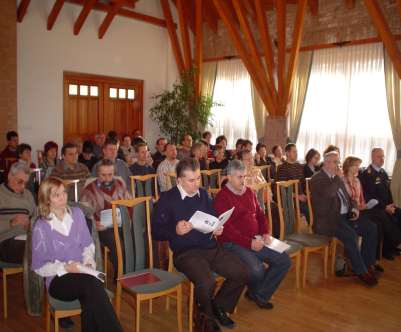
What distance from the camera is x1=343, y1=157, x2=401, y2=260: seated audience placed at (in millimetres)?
4609

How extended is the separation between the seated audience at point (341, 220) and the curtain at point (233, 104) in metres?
6.00

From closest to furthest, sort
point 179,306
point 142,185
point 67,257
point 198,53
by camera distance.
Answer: point 67,257, point 179,306, point 142,185, point 198,53

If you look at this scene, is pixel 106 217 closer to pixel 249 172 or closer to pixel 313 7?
pixel 249 172

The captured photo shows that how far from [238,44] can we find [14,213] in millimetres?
6455

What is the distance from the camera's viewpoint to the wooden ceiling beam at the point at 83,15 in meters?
8.63

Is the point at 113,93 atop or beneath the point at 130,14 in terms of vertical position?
beneath

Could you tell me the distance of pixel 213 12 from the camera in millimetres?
10727

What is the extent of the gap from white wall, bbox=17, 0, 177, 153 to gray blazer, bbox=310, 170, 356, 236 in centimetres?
654

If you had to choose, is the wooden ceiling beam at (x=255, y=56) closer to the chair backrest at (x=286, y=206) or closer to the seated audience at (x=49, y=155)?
the seated audience at (x=49, y=155)

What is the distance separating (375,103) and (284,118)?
185cm

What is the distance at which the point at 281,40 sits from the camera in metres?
8.12

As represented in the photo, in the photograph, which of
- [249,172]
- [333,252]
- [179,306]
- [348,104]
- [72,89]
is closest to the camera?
[179,306]

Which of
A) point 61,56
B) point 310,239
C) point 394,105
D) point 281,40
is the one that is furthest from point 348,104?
point 61,56

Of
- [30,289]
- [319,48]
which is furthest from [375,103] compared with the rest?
[30,289]
